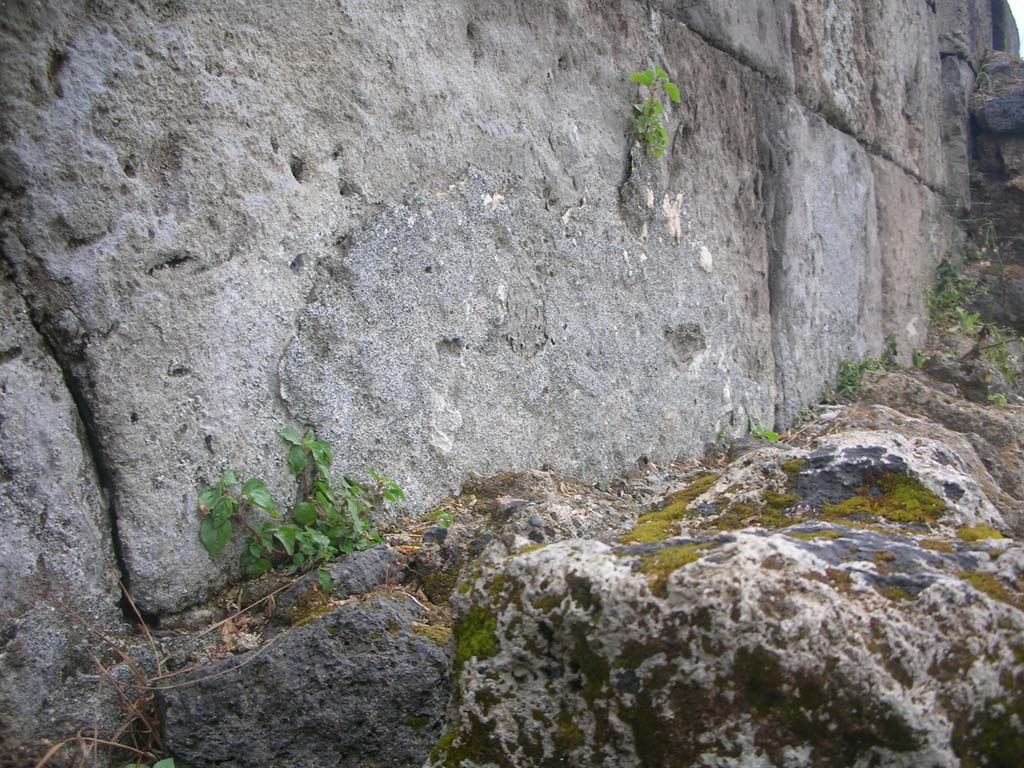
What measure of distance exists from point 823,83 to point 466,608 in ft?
13.3

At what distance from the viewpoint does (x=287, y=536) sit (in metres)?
2.02

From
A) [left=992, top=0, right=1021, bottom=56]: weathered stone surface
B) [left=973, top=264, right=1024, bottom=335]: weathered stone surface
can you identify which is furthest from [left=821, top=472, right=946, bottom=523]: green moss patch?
[left=992, top=0, right=1021, bottom=56]: weathered stone surface

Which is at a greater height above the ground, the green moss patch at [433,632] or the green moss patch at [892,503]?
the green moss patch at [892,503]

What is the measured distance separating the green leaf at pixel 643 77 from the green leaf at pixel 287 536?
1881mm

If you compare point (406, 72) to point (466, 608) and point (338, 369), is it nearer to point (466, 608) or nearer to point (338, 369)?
point (338, 369)

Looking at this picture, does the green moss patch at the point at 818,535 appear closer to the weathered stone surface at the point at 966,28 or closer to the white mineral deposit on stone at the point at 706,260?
the white mineral deposit on stone at the point at 706,260

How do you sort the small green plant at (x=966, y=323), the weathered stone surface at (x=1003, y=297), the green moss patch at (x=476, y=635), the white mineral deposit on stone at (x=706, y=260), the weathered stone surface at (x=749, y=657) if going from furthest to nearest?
the weathered stone surface at (x=1003, y=297) < the small green plant at (x=966, y=323) < the white mineral deposit on stone at (x=706, y=260) < the green moss patch at (x=476, y=635) < the weathered stone surface at (x=749, y=657)

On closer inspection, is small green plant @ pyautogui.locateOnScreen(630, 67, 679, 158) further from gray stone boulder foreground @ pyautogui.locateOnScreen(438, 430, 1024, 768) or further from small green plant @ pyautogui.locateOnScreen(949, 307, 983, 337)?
small green plant @ pyautogui.locateOnScreen(949, 307, 983, 337)

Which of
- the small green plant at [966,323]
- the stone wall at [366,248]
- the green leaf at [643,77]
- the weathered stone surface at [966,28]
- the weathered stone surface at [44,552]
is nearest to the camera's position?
the weathered stone surface at [44,552]

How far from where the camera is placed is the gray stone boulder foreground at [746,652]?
1.14 meters

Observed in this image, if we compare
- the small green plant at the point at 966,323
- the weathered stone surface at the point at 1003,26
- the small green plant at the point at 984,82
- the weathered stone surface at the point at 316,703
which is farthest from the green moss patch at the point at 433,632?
the weathered stone surface at the point at 1003,26

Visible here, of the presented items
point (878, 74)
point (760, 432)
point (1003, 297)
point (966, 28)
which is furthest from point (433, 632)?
point (966, 28)

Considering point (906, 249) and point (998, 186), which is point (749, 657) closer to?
point (906, 249)

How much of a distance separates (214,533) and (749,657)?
3.75ft
